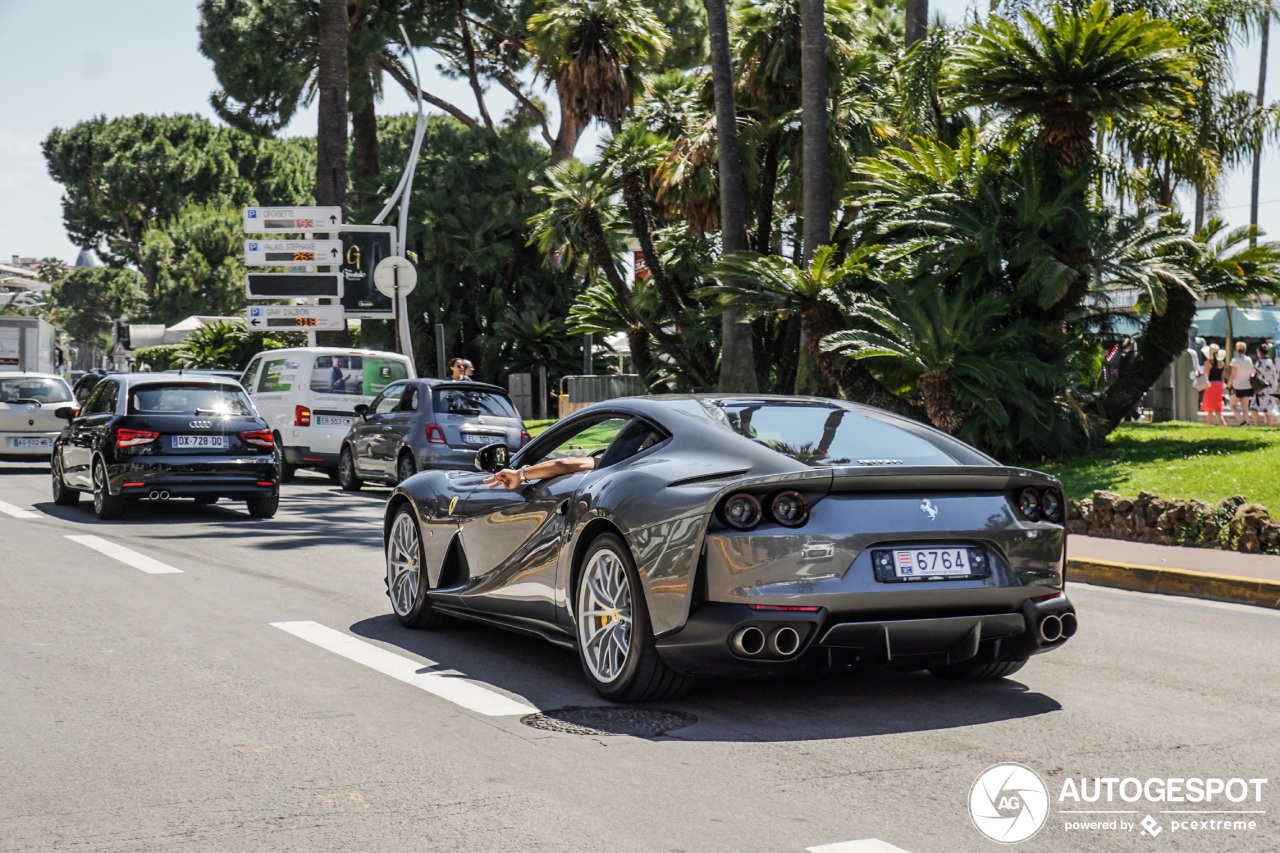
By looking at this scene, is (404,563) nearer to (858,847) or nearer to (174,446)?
(858,847)

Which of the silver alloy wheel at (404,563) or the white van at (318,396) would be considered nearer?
the silver alloy wheel at (404,563)

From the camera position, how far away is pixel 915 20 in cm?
2111

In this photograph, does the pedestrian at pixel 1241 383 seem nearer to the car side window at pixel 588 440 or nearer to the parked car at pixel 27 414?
the parked car at pixel 27 414

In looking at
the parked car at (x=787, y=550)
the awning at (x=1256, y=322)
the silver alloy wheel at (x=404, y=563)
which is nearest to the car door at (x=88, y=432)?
the silver alloy wheel at (x=404, y=563)

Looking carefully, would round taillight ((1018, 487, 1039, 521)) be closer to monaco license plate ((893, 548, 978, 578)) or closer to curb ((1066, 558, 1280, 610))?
monaco license plate ((893, 548, 978, 578))

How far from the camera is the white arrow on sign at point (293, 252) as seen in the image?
104 feet

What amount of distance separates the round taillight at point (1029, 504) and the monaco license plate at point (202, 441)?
429 inches

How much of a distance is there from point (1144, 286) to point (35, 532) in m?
12.1

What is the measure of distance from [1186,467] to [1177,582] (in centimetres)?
556

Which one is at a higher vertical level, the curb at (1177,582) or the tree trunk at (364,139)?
the tree trunk at (364,139)

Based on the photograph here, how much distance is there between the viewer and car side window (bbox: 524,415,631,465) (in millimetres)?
6973

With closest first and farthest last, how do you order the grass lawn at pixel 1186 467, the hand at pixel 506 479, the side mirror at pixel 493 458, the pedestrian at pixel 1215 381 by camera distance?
the hand at pixel 506 479, the side mirror at pixel 493 458, the grass lawn at pixel 1186 467, the pedestrian at pixel 1215 381

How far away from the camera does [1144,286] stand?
16.8 m

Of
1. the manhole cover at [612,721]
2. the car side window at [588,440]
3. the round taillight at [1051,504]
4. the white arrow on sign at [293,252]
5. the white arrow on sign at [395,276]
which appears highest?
the white arrow on sign at [293,252]
